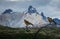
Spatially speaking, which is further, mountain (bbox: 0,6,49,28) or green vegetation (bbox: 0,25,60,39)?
mountain (bbox: 0,6,49,28)

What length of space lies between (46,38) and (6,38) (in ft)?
8.35

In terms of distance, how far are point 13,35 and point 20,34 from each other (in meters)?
0.77

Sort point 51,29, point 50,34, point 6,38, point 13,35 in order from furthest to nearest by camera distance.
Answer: point 51,29, point 50,34, point 13,35, point 6,38

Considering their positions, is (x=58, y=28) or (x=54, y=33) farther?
(x=58, y=28)

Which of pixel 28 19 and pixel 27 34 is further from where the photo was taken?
pixel 28 19

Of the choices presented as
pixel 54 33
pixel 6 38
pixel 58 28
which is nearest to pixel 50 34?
pixel 54 33

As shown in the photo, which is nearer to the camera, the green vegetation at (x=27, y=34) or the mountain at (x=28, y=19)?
the green vegetation at (x=27, y=34)

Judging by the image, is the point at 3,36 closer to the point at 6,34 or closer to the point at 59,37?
the point at 6,34

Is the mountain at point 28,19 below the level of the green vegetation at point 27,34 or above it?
below

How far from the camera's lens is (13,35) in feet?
38.9

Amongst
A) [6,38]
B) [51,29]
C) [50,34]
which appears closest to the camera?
[6,38]

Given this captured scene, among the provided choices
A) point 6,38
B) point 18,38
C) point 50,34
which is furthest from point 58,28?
point 6,38

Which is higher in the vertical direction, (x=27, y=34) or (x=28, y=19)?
(x=27, y=34)

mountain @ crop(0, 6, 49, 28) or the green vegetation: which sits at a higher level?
the green vegetation
